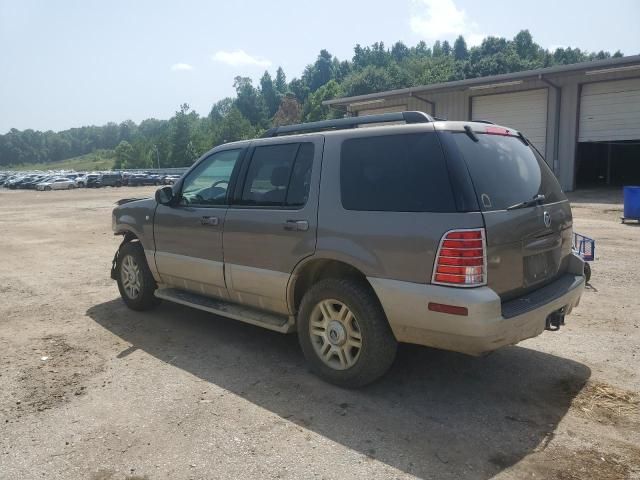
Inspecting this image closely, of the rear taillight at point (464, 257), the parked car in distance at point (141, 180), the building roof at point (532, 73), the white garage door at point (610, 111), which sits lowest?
the parked car in distance at point (141, 180)

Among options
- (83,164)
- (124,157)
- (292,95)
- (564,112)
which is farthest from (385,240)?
(83,164)

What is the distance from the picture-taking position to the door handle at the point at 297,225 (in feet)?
13.5

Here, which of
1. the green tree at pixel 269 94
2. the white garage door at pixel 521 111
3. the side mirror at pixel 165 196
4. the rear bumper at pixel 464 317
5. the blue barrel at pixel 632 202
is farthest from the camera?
the green tree at pixel 269 94

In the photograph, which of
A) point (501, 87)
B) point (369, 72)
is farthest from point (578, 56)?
point (501, 87)

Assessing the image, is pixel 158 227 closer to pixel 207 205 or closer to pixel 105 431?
pixel 207 205

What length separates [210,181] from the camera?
17.0ft

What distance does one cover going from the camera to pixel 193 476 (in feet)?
9.67

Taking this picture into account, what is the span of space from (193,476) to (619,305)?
5204mm

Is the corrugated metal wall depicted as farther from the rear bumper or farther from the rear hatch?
the rear bumper

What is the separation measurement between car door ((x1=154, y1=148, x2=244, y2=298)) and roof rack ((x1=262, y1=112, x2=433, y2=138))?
47cm

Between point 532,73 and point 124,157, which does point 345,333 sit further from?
point 124,157

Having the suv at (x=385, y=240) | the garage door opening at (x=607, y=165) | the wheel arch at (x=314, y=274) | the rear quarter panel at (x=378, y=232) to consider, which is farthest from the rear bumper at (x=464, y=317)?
the garage door opening at (x=607, y=165)

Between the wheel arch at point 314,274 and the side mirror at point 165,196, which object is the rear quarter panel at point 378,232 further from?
the side mirror at point 165,196

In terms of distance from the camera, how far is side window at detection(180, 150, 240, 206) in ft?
16.4
